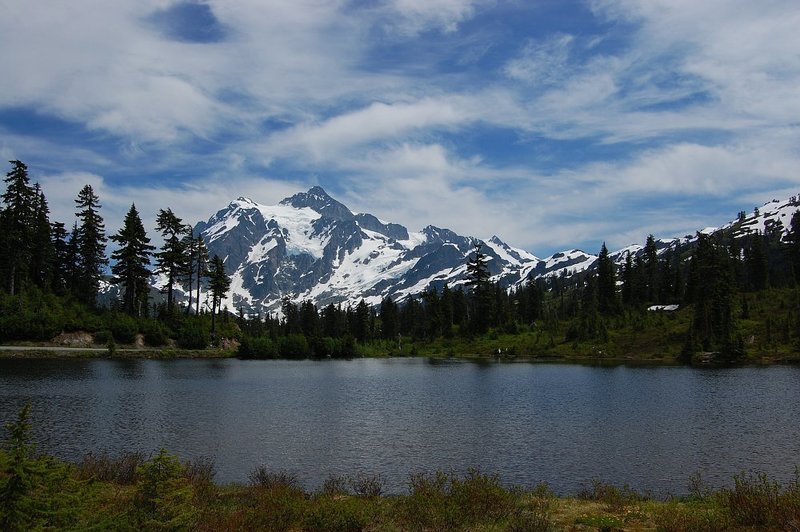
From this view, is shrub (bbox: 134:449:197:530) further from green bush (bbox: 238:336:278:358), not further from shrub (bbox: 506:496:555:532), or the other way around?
green bush (bbox: 238:336:278:358)

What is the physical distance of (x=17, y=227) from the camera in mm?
96062

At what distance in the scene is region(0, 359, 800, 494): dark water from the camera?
29.6 m

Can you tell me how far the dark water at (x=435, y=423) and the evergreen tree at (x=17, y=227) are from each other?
2646 cm

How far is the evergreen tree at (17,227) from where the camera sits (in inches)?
3548

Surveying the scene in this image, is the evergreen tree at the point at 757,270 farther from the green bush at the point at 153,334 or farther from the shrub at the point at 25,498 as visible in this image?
the shrub at the point at 25,498

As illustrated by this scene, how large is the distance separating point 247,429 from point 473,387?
3372 centimetres

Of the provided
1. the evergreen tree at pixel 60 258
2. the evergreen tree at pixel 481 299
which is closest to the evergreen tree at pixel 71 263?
the evergreen tree at pixel 60 258

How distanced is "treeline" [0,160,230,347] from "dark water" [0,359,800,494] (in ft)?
74.6

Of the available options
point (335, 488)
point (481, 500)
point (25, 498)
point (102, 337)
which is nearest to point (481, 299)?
point (102, 337)

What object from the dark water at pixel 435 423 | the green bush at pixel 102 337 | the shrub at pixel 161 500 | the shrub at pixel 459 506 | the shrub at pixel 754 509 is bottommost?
the dark water at pixel 435 423

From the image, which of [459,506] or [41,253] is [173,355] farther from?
[459,506]

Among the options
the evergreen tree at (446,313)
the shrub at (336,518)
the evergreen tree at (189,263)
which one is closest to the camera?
the shrub at (336,518)

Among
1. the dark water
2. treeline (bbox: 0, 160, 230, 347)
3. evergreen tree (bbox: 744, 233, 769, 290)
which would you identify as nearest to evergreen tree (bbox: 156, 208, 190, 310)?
treeline (bbox: 0, 160, 230, 347)

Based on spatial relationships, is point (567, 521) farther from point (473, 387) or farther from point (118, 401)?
point (473, 387)
